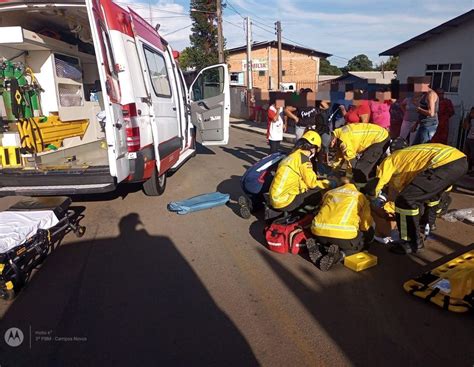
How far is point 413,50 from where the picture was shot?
1549cm

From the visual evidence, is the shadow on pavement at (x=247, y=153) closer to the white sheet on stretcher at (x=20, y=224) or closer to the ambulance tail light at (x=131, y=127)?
the ambulance tail light at (x=131, y=127)

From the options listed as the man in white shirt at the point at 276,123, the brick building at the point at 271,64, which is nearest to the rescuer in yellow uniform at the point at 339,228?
the man in white shirt at the point at 276,123

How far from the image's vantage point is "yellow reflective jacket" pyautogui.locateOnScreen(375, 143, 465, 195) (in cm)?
362

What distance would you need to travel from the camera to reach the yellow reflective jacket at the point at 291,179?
4266 mm

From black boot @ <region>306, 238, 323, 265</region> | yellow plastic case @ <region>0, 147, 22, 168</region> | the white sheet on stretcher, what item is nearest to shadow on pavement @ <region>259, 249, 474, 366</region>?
black boot @ <region>306, 238, 323, 265</region>

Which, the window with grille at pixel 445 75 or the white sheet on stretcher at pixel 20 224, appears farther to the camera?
the window with grille at pixel 445 75

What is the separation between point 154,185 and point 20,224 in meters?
2.46

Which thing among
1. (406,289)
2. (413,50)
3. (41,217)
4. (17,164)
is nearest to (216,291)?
(406,289)

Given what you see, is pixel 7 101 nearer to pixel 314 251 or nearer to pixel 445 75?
pixel 314 251

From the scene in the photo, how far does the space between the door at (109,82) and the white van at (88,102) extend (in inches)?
0.5

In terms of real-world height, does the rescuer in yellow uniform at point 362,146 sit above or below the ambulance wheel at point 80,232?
above

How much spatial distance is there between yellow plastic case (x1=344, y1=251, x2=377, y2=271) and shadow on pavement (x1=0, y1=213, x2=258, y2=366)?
1405 millimetres

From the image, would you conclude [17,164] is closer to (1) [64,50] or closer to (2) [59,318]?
(1) [64,50]

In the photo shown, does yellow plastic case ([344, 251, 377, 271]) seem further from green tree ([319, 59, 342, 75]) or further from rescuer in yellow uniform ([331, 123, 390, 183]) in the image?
green tree ([319, 59, 342, 75])
